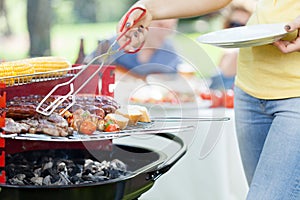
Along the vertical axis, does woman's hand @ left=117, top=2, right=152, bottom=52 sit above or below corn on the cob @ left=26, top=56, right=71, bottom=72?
above

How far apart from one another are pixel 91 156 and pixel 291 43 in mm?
697

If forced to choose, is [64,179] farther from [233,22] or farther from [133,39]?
[233,22]

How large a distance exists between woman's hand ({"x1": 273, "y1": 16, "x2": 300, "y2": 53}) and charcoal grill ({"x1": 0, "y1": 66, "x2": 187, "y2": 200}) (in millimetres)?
380

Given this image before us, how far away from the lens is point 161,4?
167 centimetres

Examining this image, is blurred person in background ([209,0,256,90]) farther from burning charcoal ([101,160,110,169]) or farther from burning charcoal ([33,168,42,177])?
burning charcoal ([33,168,42,177])

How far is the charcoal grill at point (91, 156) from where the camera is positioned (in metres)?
1.33

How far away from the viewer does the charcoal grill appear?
1.33 m

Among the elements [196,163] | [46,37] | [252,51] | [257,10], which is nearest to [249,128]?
[252,51]

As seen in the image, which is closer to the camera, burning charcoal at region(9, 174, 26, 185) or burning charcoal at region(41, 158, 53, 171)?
burning charcoal at region(9, 174, 26, 185)

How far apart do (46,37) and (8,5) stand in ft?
4.24

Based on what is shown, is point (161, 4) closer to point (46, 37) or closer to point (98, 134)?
point (98, 134)

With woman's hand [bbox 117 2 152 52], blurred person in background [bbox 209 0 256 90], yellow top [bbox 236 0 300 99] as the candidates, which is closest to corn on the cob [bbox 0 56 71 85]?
woman's hand [bbox 117 2 152 52]

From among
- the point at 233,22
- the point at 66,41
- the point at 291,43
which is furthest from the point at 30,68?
the point at 66,41

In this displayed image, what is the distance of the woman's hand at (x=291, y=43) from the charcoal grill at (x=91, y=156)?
38cm
